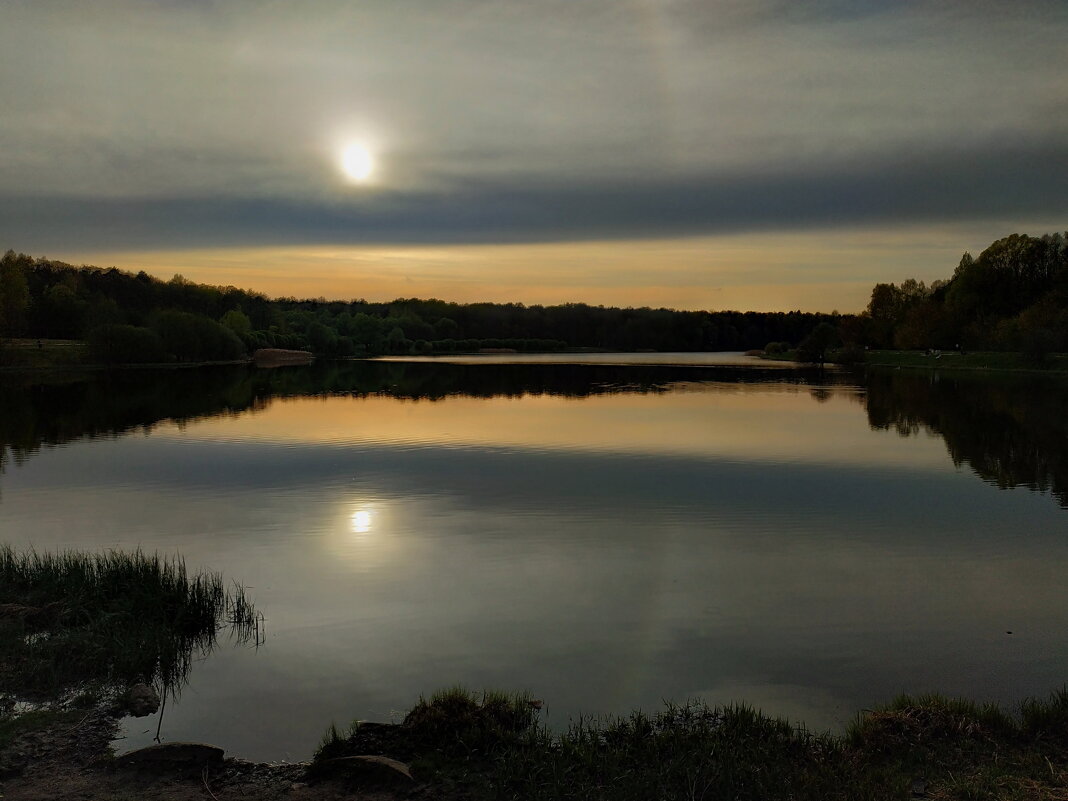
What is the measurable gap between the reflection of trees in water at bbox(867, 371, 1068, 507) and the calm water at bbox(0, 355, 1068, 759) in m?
0.25

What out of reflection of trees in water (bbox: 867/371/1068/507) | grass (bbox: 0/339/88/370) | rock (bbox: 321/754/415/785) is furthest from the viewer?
grass (bbox: 0/339/88/370)

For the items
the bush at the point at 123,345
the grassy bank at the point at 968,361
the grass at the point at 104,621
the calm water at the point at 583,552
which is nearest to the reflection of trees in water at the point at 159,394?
the calm water at the point at 583,552

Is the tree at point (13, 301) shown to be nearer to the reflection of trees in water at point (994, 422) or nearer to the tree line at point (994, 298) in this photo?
the reflection of trees in water at point (994, 422)

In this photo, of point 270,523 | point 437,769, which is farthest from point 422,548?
point 437,769

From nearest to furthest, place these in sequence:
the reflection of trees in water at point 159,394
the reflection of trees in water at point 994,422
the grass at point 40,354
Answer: the reflection of trees in water at point 994,422 < the reflection of trees in water at point 159,394 < the grass at point 40,354

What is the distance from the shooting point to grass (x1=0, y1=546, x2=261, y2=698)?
303 inches

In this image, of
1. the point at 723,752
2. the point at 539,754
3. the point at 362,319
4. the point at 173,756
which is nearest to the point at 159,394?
the point at 173,756

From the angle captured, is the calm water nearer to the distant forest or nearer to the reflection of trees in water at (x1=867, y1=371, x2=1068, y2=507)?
the reflection of trees in water at (x1=867, y1=371, x2=1068, y2=507)

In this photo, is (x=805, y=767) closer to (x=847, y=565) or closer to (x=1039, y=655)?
(x=1039, y=655)

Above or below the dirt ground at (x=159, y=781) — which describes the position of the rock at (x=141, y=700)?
below

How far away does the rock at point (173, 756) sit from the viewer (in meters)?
5.94

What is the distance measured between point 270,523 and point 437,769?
362 inches

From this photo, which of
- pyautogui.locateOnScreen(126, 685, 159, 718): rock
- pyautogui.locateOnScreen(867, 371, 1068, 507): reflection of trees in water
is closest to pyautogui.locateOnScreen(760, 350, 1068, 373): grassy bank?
pyautogui.locateOnScreen(867, 371, 1068, 507): reflection of trees in water

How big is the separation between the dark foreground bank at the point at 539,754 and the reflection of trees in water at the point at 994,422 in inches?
484
